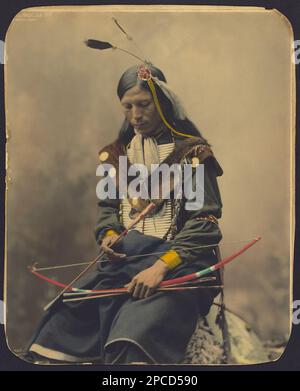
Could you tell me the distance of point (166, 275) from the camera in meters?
4.71

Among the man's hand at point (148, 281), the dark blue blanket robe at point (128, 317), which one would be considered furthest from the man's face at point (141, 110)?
the man's hand at point (148, 281)

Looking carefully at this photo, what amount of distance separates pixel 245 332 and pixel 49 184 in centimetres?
143

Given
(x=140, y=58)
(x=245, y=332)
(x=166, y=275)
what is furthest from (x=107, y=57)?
(x=245, y=332)

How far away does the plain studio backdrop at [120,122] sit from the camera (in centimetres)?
481

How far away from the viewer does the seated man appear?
4.70 metres

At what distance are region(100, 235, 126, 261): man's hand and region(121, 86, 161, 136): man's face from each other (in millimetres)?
647

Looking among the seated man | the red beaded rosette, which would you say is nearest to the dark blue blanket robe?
the seated man

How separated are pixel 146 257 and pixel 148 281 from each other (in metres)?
0.14

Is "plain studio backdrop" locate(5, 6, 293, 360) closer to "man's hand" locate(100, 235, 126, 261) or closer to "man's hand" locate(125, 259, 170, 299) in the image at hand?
"man's hand" locate(100, 235, 126, 261)

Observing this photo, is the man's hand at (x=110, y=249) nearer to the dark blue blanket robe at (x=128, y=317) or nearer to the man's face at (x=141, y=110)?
the dark blue blanket robe at (x=128, y=317)

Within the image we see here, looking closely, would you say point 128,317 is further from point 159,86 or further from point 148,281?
point 159,86

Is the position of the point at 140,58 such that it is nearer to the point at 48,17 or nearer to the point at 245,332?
the point at 48,17

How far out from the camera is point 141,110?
4.84 meters

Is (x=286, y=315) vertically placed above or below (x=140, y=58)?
below
